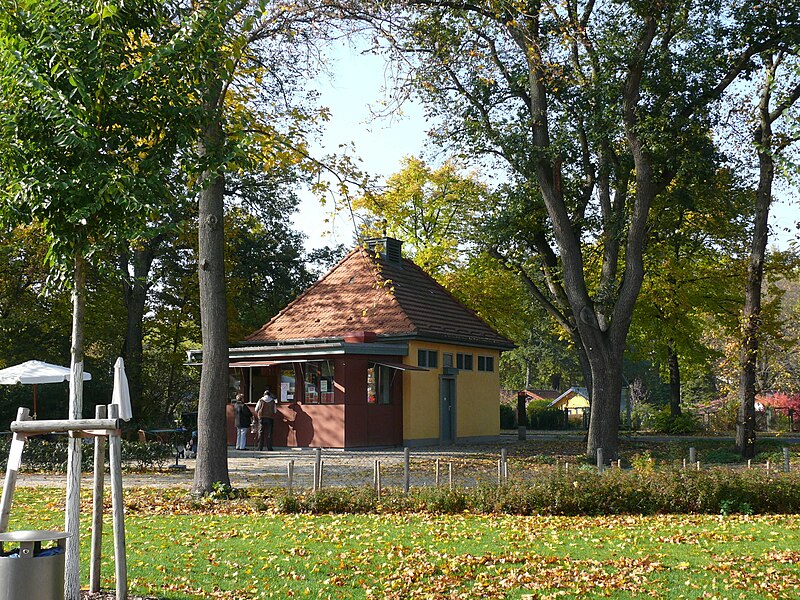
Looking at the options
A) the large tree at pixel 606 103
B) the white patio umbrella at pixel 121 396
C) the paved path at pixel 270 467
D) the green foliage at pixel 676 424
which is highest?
the large tree at pixel 606 103

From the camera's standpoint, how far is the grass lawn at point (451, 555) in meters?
8.00

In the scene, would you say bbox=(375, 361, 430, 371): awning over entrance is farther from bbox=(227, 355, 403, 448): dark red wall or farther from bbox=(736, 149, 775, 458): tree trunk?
bbox=(736, 149, 775, 458): tree trunk

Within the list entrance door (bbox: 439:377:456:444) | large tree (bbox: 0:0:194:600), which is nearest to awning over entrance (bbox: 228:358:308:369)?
entrance door (bbox: 439:377:456:444)

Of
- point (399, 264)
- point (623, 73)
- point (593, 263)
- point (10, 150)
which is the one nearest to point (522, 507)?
point (10, 150)

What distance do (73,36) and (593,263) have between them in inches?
1175

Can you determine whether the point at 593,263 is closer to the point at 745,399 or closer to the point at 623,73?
the point at 745,399

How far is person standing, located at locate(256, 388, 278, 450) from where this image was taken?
27156 mm

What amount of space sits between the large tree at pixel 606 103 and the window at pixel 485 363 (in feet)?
31.8

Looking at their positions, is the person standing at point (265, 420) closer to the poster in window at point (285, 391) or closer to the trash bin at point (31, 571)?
the poster in window at point (285, 391)

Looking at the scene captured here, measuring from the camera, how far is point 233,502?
45.9ft

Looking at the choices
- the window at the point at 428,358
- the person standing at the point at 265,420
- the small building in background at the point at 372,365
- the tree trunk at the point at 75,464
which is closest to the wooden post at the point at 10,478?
the tree trunk at the point at 75,464

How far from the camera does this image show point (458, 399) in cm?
3166

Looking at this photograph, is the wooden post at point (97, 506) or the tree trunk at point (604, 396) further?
the tree trunk at point (604, 396)

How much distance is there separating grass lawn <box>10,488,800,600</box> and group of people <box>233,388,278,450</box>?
13870 millimetres
